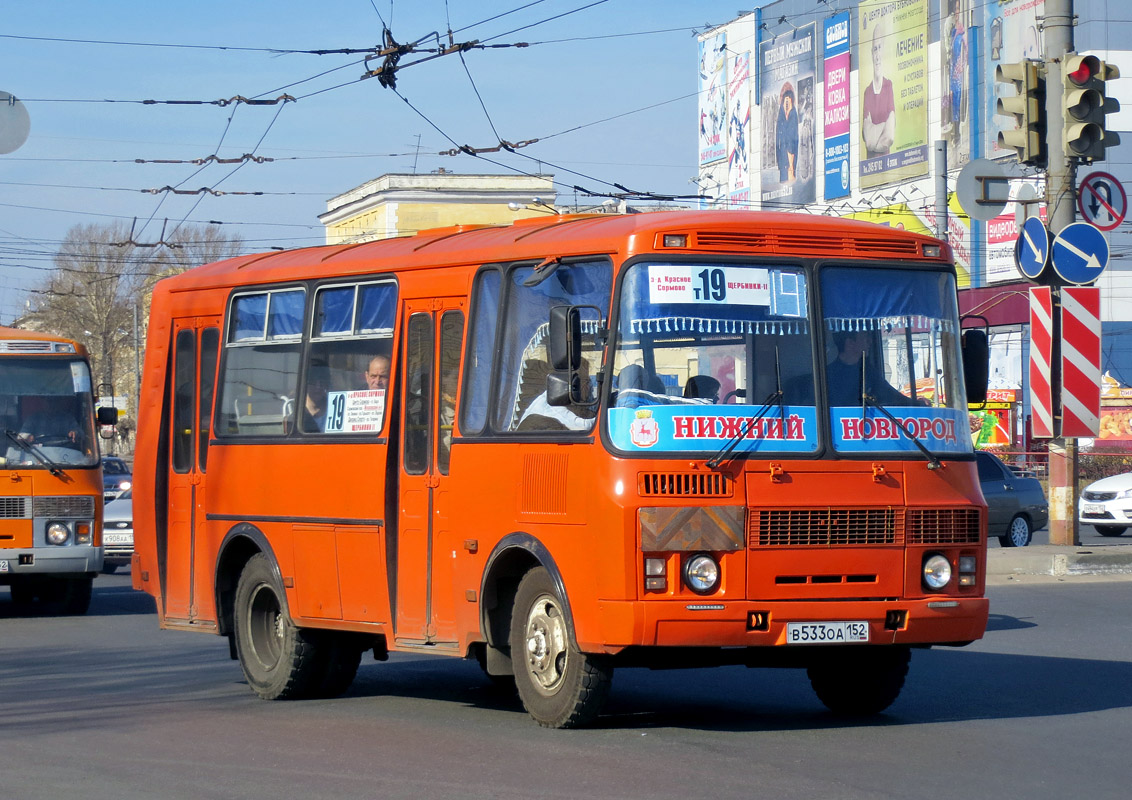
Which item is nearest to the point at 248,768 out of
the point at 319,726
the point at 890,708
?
the point at 319,726

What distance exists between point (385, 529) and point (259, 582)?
1594 mm

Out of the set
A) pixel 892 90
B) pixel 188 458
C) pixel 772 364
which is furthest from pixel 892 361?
pixel 892 90

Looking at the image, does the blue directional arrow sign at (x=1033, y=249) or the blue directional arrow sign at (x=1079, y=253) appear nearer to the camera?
the blue directional arrow sign at (x=1079, y=253)

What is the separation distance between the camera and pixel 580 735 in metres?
8.89

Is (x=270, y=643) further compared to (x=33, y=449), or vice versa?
(x=33, y=449)

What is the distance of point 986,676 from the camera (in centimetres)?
1145

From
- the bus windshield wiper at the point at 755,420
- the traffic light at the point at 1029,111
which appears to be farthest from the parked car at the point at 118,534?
the bus windshield wiper at the point at 755,420

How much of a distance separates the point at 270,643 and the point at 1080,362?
10.5 meters

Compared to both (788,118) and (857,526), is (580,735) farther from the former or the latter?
(788,118)

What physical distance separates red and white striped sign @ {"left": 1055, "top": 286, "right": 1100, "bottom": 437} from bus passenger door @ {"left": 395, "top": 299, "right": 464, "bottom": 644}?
10.3 m

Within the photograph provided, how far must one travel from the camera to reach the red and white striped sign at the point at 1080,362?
18.7 m

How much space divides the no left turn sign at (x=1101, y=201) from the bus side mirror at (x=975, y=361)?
9543 millimetres

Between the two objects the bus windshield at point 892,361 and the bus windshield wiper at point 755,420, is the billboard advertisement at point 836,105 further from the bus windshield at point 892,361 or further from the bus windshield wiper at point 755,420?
the bus windshield wiper at point 755,420

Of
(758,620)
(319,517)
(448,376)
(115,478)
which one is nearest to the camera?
(758,620)
